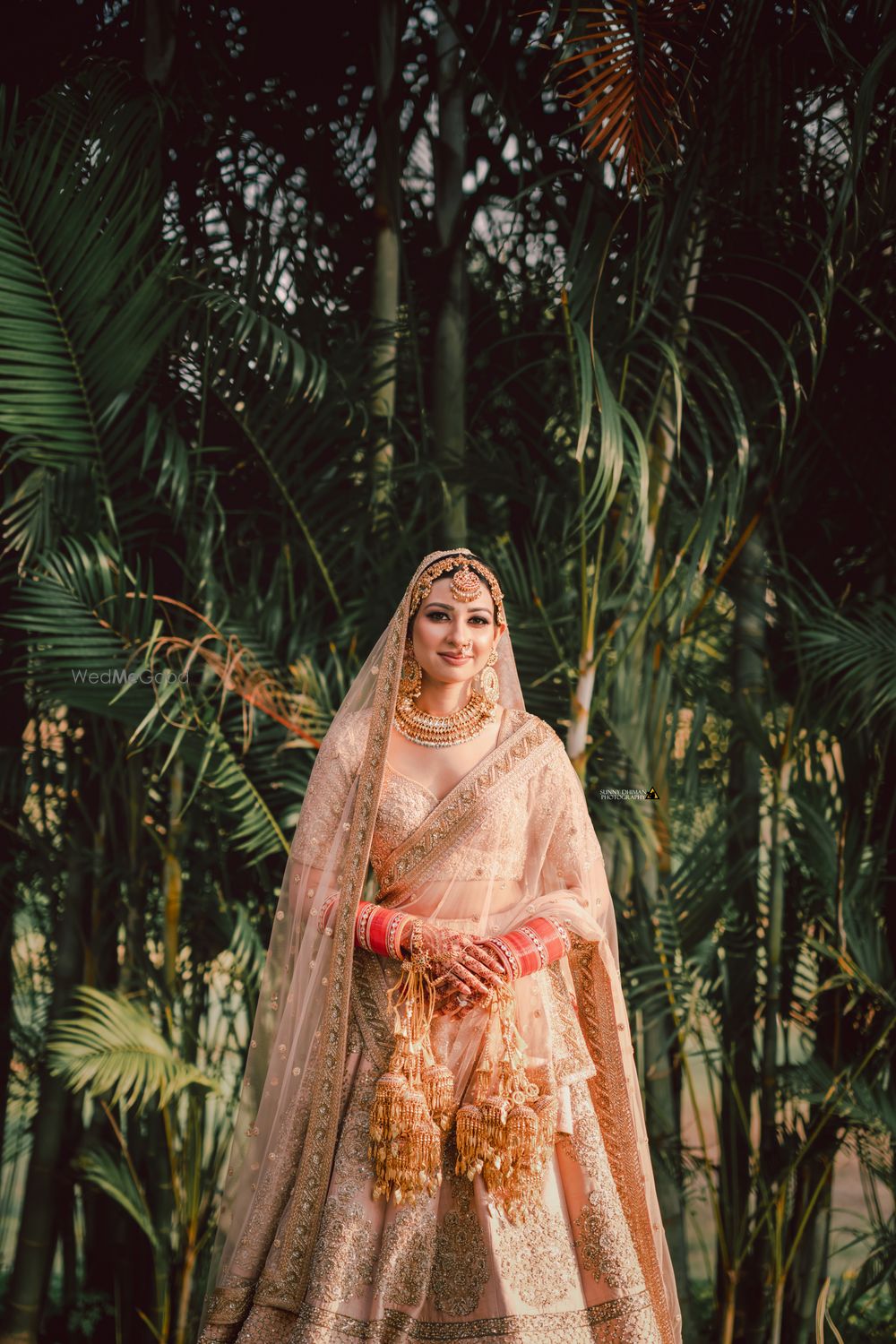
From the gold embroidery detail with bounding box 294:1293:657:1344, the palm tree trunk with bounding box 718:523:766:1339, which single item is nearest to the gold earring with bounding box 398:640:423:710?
the gold embroidery detail with bounding box 294:1293:657:1344

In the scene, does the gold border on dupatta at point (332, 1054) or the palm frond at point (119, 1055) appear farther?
the palm frond at point (119, 1055)

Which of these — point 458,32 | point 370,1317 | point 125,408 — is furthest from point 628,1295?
point 458,32

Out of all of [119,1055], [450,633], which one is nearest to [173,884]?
[119,1055]

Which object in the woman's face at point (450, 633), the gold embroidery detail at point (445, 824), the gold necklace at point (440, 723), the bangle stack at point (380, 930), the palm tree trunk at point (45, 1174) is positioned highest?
the woman's face at point (450, 633)

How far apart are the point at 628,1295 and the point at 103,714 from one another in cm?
166

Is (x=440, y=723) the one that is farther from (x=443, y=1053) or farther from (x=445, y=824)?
(x=443, y=1053)

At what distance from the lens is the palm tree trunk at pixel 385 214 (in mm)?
3131

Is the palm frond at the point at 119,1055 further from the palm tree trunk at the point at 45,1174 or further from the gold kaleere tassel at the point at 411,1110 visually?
the gold kaleere tassel at the point at 411,1110

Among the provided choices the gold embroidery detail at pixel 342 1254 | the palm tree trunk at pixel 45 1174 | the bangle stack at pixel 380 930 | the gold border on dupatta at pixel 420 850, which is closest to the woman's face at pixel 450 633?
the gold border on dupatta at pixel 420 850

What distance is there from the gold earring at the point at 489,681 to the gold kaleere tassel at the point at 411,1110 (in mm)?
469

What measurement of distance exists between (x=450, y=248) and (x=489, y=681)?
1.62 metres

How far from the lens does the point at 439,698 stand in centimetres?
204

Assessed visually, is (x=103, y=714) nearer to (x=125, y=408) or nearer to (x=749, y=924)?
(x=125, y=408)

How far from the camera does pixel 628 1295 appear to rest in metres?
1.81
